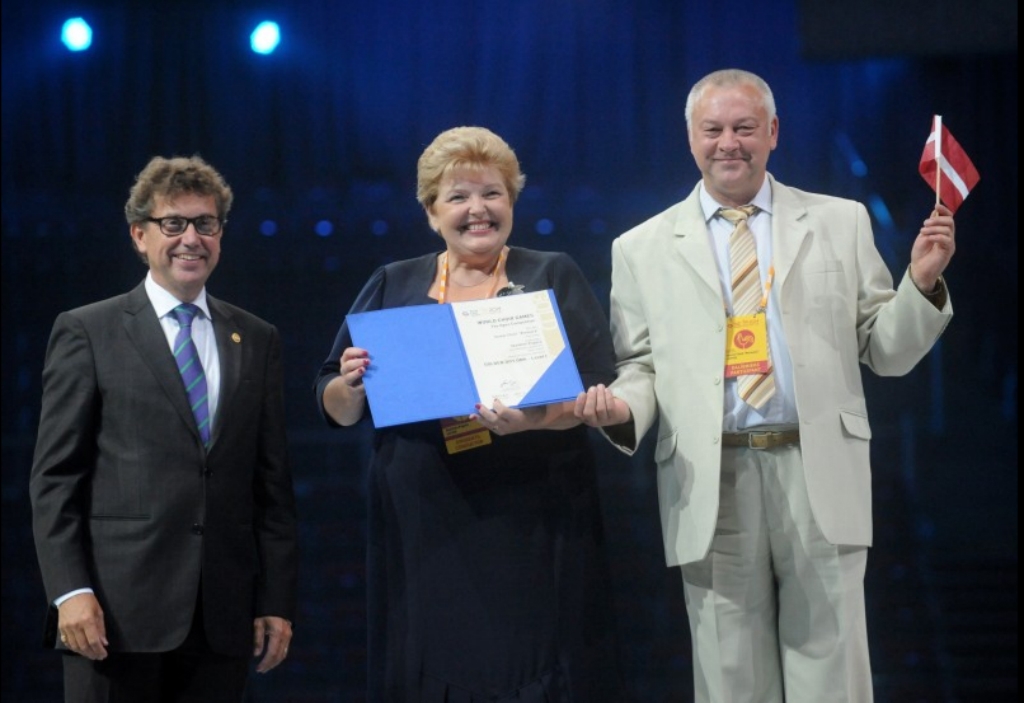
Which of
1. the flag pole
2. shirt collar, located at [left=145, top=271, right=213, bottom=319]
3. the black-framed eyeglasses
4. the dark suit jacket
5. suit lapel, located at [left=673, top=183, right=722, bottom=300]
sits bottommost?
the dark suit jacket

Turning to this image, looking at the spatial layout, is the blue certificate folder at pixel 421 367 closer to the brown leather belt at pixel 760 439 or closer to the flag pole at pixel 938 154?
the brown leather belt at pixel 760 439

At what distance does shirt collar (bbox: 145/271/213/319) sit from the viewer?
9.14 ft

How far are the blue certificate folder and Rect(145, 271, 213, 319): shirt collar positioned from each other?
15.6 inches

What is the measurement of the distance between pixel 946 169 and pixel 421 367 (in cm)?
128

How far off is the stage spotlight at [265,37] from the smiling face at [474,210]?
236 centimetres

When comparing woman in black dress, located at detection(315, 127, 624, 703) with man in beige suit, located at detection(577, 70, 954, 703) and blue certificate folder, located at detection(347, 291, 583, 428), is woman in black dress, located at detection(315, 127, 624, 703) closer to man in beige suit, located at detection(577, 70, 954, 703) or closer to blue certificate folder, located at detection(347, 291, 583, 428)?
blue certificate folder, located at detection(347, 291, 583, 428)

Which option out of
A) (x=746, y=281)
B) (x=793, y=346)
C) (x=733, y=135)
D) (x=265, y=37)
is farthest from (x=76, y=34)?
(x=793, y=346)

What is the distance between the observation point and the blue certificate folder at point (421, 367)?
8.65ft

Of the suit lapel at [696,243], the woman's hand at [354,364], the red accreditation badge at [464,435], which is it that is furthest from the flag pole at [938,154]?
the woman's hand at [354,364]

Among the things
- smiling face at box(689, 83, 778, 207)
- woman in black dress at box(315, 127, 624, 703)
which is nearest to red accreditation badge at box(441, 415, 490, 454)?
woman in black dress at box(315, 127, 624, 703)

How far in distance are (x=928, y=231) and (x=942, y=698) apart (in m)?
2.76

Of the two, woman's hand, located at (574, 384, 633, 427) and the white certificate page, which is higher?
the white certificate page

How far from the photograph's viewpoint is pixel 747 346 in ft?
9.12

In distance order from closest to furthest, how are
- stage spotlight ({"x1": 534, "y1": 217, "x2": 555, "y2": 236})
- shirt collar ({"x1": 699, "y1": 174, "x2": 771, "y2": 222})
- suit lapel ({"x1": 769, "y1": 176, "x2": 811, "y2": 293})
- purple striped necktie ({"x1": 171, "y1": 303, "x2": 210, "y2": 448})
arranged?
purple striped necktie ({"x1": 171, "y1": 303, "x2": 210, "y2": 448}) < suit lapel ({"x1": 769, "y1": 176, "x2": 811, "y2": 293}) < shirt collar ({"x1": 699, "y1": 174, "x2": 771, "y2": 222}) < stage spotlight ({"x1": 534, "y1": 217, "x2": 555, "y2": 236})
